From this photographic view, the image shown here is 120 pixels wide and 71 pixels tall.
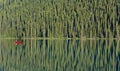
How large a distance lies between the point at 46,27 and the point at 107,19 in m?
17.1

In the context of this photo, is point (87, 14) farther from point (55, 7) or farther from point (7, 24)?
point (7, 24)

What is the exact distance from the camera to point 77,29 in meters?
82.6

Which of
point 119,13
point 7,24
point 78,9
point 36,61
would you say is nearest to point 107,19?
point 119,13

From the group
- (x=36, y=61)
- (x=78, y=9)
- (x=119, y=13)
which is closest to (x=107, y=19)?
(x=119, y=13)

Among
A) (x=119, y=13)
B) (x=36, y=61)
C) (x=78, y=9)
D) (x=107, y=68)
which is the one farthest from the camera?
(x=78, y=9)

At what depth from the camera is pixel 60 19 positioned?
3472 inches

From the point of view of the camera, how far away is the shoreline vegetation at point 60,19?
79.2 m

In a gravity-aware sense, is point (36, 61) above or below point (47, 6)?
below

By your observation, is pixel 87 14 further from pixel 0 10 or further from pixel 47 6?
pixel 0 10

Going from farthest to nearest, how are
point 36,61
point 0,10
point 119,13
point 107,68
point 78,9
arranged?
point 0,10, point 78,9, point 119,13, point 36,61, point 107,68

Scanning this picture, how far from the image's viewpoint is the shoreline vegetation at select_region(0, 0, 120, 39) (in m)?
79.2

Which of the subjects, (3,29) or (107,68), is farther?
(3,29)

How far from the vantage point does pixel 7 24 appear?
9456cm

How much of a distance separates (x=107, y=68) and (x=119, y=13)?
53762 millimetres
